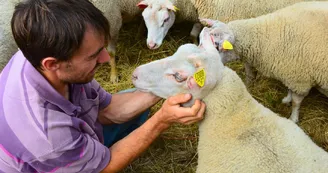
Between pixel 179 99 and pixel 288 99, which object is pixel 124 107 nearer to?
pixel 179 99

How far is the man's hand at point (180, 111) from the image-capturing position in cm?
176

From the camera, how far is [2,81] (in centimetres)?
169

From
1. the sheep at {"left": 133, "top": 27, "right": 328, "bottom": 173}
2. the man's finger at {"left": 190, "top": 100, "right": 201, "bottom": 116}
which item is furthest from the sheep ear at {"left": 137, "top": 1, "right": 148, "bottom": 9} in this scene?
the man's finger at {"left": 190, "top": 100, "right": 201, "bottom": 116}

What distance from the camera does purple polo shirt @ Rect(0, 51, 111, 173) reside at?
5.17 ft

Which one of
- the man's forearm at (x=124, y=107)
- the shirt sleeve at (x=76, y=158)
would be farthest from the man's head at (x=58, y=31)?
the man's forearm at (x=124, y=107)

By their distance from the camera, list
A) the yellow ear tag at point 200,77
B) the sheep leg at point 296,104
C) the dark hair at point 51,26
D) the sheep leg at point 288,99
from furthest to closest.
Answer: the sheep leg at point 288,99 → the sheep leg at point 296,104 → the yellow ear tag at point 200,77 → the dark hair at point 51,26

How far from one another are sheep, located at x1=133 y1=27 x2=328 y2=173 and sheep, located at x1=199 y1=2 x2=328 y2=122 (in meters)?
0.95

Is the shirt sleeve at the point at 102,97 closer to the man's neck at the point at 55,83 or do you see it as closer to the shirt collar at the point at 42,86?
the man's neck at the point at 55,83

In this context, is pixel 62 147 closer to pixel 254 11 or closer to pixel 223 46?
pixel 223 46

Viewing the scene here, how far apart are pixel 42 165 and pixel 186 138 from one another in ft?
4.65

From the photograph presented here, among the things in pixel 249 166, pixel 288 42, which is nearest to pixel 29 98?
pixel 249 166

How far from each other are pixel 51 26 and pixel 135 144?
30.3 inches

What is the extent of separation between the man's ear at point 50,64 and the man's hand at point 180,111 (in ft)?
1.80

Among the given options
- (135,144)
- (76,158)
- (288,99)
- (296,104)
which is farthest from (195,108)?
(288,99)
